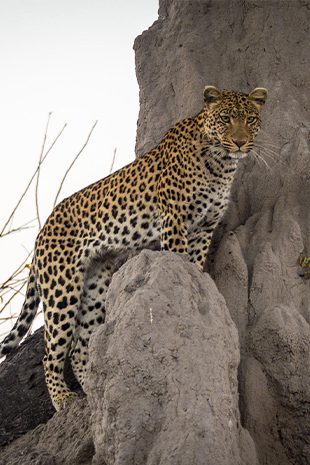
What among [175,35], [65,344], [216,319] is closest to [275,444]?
[216,319]

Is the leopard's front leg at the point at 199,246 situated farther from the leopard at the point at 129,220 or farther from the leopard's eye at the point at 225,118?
the leopard's eye at the point at 225,118

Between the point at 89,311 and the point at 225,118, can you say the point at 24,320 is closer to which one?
the point at 89,311

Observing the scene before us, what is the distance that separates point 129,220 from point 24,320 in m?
1.79

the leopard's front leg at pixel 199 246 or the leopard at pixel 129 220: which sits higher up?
the leopard at pixel 129 220

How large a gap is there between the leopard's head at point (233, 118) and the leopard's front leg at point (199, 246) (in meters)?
0.91

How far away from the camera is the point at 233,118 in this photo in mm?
9078

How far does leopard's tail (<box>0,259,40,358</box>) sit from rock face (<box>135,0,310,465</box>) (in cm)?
191

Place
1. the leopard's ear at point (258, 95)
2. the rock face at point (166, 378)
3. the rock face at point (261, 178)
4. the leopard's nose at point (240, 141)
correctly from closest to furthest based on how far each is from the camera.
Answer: the rock face at point (166, 378) < the rock face at point (261, 178) < the leopard's nose at point (240, 141) < the leopard's ear at point (258, 95)

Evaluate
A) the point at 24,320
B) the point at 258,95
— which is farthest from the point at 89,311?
the point at 258,95

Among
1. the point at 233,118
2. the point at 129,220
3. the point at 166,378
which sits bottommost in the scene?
the point at 166,378

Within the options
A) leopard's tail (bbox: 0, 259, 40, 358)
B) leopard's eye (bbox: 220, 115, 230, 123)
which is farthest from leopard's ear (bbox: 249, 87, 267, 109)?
leopard's tail (bbox: 0, 259, 40, 358)

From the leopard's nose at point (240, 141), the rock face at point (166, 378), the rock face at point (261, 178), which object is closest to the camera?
the rock face at point (166, 378)

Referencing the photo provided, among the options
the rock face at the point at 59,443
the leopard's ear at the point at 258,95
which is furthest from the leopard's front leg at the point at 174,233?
the rock face at the point at 59,443

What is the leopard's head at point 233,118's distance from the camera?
29.5 ft
